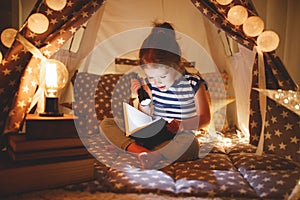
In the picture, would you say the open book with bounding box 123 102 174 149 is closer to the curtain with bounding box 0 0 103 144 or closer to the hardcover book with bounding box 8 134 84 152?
the hardcover book with bounding box 8 134 84 152

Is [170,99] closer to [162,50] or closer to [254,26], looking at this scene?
[162,50]

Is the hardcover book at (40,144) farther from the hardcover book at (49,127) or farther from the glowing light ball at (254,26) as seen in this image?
the glowing light ball at (254,26)

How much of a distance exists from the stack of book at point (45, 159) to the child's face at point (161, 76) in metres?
0.60

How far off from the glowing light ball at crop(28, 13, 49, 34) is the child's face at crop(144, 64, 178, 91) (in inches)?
21.6

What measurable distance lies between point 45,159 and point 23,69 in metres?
0.45

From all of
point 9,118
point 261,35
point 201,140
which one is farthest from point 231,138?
point 9,118

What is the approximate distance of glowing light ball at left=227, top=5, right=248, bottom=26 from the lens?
1298 mm

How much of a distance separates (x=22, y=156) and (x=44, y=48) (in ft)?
1.62

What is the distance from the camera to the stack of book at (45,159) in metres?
0.94

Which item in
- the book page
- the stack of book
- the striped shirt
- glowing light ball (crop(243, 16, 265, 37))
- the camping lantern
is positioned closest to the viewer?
the stack of book

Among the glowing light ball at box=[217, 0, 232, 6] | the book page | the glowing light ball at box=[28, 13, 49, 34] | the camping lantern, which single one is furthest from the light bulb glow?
Result: the glowing light ball at box=[217, 0, 232, 6]

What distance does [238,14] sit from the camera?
51.3 inches

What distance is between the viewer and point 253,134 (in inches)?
58.5

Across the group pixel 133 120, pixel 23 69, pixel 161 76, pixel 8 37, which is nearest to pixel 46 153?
pixel 23 69
